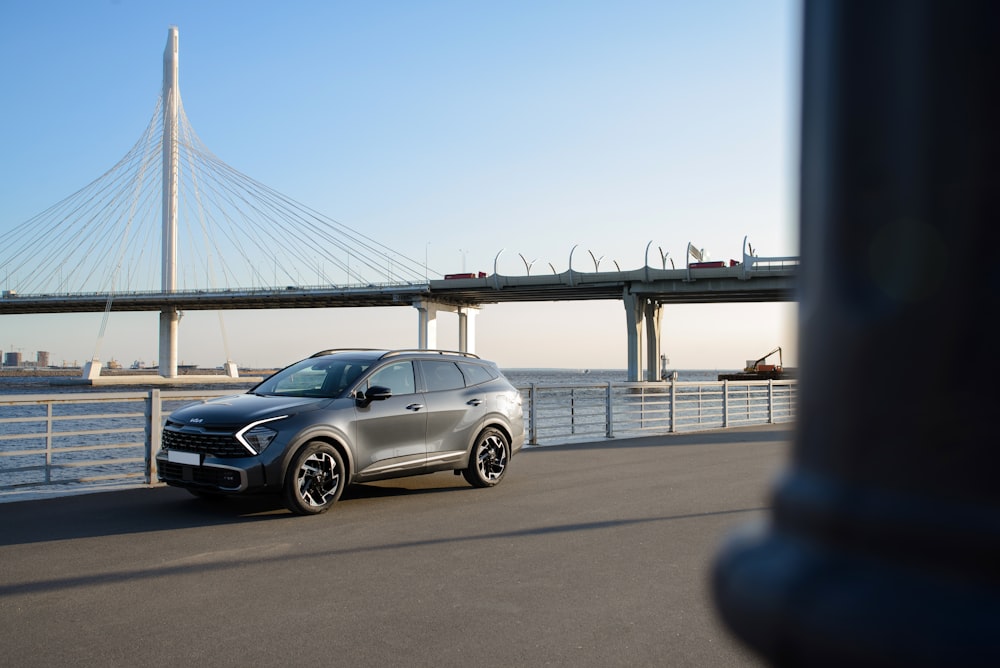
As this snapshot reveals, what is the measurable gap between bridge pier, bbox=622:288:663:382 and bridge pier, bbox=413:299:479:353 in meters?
14.4

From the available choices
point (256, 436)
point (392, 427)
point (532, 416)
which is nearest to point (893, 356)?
point (256, 436)

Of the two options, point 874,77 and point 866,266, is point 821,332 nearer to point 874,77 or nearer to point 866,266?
point 866,266

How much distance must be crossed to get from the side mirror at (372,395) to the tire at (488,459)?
5.28 feet

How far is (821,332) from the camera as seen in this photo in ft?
2.03

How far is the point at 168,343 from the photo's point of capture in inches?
3044

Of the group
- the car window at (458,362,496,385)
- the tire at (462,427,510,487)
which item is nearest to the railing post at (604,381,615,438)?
the car window at (458,362,496,385)

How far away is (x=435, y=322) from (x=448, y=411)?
72.6m

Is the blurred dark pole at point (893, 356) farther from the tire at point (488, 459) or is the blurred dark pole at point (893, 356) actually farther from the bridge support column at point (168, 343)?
the bridge support column at point (168, 343)

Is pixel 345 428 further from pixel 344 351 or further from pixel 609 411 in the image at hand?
pixel 609 411

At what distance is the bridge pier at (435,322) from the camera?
79.6m

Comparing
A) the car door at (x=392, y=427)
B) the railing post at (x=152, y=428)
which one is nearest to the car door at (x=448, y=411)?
the car door at (x=392, y=427)

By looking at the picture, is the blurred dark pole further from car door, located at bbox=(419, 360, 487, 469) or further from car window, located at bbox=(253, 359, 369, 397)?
car door, located at bbox=(419, 360, 487, 469)

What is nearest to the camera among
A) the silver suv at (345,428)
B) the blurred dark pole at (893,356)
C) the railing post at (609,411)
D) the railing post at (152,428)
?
the blurred dark pole at (893,356)

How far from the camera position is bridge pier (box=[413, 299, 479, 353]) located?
261 feet
